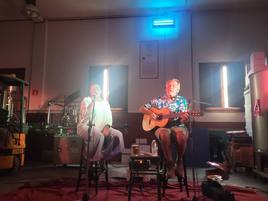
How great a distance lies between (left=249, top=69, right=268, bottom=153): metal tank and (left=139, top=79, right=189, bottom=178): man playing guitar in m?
1.58

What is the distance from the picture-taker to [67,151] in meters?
5.30

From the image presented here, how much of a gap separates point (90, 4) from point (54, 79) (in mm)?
2196

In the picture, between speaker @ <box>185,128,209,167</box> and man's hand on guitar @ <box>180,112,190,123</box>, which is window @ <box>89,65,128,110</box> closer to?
speaker @ <box>185,128,209,167</box>

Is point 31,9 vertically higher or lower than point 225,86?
higher

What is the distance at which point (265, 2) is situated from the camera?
632 cm

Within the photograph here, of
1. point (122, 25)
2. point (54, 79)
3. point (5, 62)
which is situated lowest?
point (54, 79)

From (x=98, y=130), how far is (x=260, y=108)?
270cm

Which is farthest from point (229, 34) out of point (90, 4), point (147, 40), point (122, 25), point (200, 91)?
point (90, 4)

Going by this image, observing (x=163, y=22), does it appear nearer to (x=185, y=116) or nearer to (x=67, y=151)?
(x=67, y=151)

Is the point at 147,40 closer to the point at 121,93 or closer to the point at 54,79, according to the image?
the point at 121,93

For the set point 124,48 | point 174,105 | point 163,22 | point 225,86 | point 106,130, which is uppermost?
point 163,22

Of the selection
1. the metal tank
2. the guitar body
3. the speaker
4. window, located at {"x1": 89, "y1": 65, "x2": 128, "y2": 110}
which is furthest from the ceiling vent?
the metal tank

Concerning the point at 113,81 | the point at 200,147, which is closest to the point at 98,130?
the point at 200,147

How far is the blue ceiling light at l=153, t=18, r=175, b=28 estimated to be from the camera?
6695 millimetres
